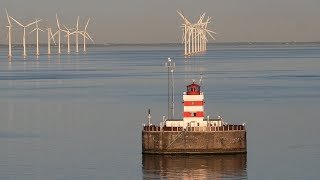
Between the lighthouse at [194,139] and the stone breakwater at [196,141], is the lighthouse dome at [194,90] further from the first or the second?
the stone breakwater at [196,141]

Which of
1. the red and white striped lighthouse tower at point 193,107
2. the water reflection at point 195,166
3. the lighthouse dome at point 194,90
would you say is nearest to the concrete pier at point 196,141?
the water reflection at point 195,166

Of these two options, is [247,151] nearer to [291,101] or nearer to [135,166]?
[135,166]

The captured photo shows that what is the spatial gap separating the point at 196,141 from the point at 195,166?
2367mm

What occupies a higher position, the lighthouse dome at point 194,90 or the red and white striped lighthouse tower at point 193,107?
the lighthouse dome at point 194,90

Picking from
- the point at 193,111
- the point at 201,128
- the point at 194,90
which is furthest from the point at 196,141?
the point at 194,90

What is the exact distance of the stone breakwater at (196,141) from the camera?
164ft

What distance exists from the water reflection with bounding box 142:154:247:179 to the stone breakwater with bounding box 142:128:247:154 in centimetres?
32

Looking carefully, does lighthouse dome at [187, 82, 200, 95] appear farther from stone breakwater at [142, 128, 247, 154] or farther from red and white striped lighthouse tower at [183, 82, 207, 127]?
stone breakwater at [142, 128, 247, 154]

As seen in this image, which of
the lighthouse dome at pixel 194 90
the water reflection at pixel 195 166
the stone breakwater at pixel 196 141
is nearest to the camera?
the water reflection at pixel 195 166

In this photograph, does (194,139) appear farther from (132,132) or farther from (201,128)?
(132,132)

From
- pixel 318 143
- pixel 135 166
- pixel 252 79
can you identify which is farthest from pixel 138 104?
pixel 252 79

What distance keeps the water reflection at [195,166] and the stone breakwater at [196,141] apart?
1.05ft

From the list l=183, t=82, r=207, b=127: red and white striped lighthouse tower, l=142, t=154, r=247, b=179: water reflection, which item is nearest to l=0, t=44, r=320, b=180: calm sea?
l=142, t=154, r=247, b=179: water reflection

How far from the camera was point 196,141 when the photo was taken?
165 feet
